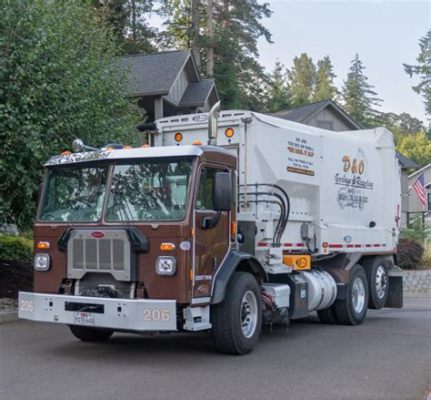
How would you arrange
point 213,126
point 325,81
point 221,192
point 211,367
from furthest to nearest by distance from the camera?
point 325,81 < point 213,126 < point 221,192 < point 211,367

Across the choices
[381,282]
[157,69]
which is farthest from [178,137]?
[157,69]

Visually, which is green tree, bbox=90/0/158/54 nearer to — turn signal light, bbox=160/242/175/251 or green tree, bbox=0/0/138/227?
green tree, bbox=0/0/138/227

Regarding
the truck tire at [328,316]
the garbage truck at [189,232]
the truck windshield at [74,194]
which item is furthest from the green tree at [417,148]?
the truck windshield at [74,194]

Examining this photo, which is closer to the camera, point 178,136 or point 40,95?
point 178,136

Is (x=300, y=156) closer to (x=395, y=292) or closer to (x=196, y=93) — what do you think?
(x=395, y=292)

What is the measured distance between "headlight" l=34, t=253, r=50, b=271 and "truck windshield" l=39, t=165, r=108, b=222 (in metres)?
0.46

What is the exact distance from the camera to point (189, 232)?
7.57 m

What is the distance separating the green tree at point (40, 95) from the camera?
11.7 metres

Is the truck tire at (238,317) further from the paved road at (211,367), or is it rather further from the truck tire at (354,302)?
the truck tire at (354,302)

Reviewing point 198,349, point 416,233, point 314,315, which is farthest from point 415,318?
point 416,233

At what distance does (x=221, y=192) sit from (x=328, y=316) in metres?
4.70

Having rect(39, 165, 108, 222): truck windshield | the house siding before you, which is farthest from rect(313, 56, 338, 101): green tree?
rect(39, 165, 108, 222): truck windshield

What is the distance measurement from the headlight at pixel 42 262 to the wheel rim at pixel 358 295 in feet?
18.6

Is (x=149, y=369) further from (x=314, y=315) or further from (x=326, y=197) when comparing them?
(x=314, y=315)
